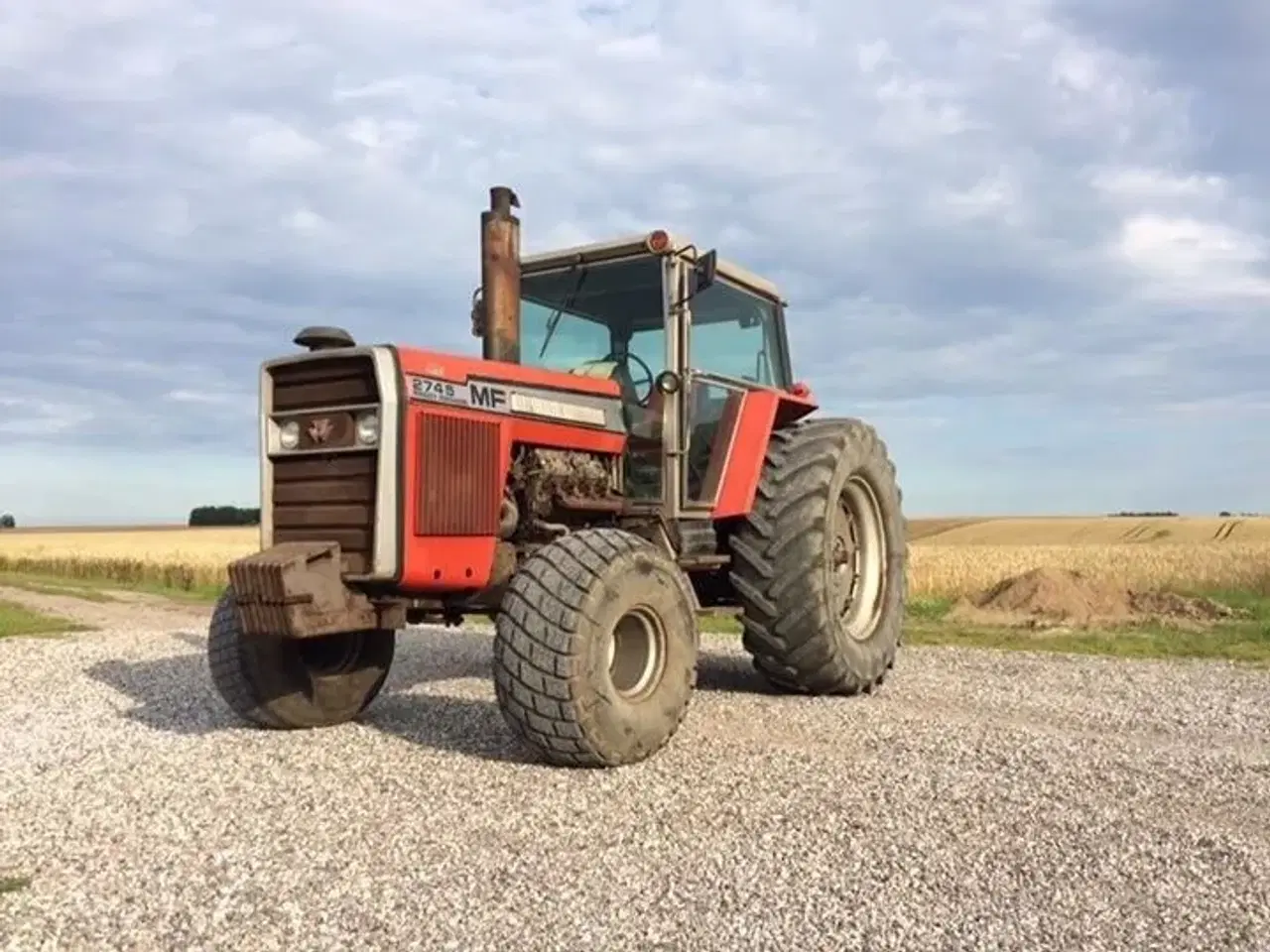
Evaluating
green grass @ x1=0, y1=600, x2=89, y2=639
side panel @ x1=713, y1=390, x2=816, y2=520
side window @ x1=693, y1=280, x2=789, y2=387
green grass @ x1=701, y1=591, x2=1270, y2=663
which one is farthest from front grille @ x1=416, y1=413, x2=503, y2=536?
green grass @ x1=0, y1=600, x2=89, y2=639

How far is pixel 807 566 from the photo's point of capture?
7426 mm

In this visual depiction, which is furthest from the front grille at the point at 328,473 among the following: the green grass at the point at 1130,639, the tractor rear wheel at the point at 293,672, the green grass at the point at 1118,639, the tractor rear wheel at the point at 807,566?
the green grass at the point at 1130,639

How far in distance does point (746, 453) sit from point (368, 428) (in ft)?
8.36

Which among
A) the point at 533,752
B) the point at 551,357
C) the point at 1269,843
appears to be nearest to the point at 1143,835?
the point at 1269,843

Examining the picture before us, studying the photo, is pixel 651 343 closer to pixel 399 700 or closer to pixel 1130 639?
pixel 399 700

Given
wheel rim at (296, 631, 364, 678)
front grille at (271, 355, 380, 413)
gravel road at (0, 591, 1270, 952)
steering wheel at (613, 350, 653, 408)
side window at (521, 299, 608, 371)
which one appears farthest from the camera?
side window at (521, 299, 608, 371)

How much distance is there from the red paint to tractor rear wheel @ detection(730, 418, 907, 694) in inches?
49.5

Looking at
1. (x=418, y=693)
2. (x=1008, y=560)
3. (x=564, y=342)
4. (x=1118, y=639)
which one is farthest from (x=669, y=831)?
(x=1008, y=560)

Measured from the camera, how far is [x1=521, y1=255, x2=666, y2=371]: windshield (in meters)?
7.43

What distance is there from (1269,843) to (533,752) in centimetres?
314

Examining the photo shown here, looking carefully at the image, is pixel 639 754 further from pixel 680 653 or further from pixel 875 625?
pixel 875 625

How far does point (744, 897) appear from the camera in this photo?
151 inches

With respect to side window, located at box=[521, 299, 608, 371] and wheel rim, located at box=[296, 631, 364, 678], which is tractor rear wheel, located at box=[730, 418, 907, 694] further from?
wheel rim, located at box=[296, 631, 364, 678]

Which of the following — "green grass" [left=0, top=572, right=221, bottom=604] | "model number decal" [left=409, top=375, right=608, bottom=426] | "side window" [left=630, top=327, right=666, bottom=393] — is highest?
"side window" [left=630, top=327, right=666, bottom=393]
